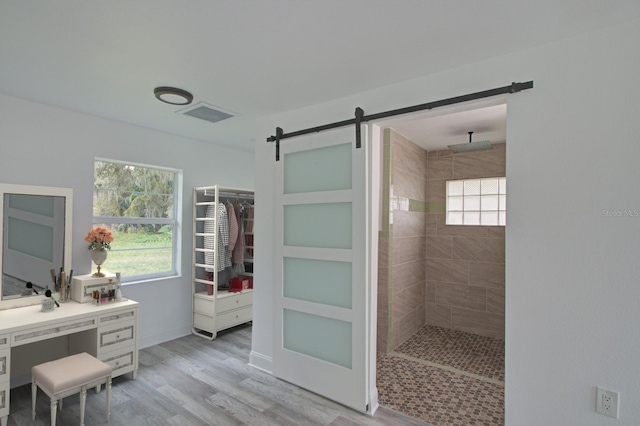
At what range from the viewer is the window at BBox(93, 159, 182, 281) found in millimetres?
3529

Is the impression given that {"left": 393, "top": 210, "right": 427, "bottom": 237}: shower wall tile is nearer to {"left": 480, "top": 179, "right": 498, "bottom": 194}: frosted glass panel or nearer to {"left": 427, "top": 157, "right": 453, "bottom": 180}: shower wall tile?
{"left": 427, "top": 157, "right": 453, "bottom": 180}: shower wall tile

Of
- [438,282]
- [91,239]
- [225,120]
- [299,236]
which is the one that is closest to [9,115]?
[91,239]

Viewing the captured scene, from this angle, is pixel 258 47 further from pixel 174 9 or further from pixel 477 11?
pixel 477 11

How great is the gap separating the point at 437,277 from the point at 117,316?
374 centimetres

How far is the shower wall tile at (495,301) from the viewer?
4066mm

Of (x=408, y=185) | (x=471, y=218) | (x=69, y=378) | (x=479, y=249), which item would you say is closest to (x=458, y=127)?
(x=408, y=185)

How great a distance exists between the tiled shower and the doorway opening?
1 cm

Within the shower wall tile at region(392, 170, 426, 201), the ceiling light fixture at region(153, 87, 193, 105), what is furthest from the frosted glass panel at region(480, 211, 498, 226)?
the ceiling light fixture at region(153, 87, 193, 105)

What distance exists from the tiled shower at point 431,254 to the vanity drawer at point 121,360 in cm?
243

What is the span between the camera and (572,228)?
71.1 inches

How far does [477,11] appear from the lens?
5.20 feet

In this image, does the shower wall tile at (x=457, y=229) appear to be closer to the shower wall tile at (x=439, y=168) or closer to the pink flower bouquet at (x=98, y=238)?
the shower wall tile at (x=439, y=168)

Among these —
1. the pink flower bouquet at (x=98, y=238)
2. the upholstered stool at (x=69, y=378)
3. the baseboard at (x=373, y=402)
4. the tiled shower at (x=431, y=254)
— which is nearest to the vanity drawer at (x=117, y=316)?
the upholstered stool at (x=69, y=378)

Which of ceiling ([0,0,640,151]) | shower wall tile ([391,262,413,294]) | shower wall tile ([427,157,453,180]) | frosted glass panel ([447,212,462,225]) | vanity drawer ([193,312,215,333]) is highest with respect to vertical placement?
ceiling ([0,0,640,151])
